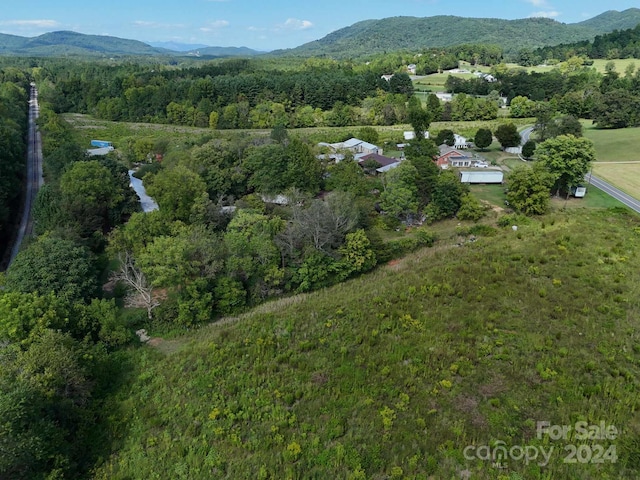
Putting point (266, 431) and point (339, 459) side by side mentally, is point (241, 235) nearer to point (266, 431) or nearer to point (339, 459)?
point (266, 431)

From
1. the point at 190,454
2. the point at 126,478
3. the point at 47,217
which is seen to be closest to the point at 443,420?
the point at 190,454

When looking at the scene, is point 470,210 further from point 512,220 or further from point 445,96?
point 445,96

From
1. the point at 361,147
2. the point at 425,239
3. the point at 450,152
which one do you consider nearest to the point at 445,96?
the point at 361,147

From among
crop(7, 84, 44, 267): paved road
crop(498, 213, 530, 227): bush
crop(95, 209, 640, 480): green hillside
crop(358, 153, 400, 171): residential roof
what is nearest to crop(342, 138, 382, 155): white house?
crop(358, 153, 400, 171): residential roof

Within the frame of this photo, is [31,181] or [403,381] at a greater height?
[31,181]

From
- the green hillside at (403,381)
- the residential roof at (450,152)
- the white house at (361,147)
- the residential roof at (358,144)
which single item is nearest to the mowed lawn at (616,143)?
the residential roof at (450,152)

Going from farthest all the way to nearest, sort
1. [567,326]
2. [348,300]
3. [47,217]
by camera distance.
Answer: [47,217]
[348,300]
[567,326]
